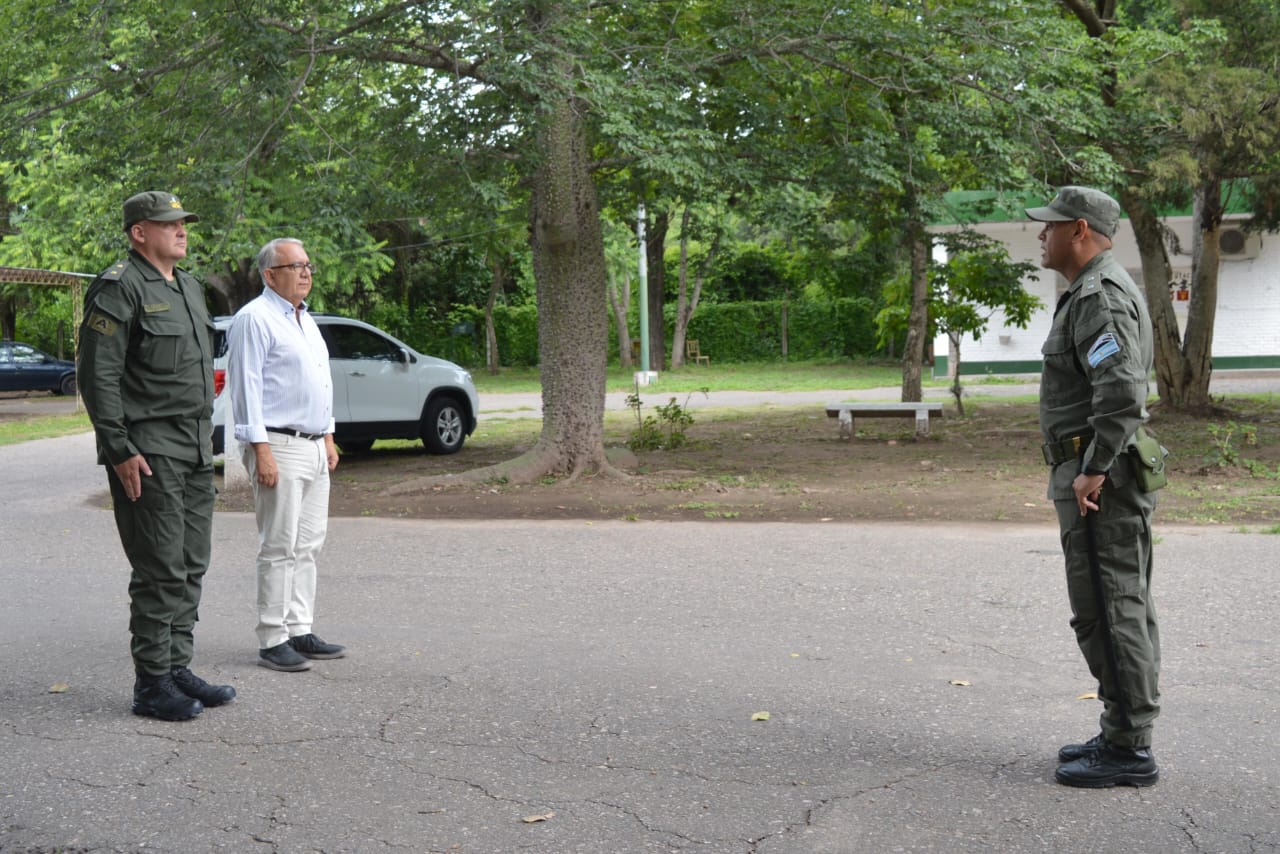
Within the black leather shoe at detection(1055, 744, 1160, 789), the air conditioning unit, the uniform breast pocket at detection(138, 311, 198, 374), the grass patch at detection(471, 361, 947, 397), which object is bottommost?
the black leather shoe at detection(1055, 744, 1160, 789)

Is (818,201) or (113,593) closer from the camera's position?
(113,593)

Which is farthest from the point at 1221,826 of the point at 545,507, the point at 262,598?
the point at 545,507

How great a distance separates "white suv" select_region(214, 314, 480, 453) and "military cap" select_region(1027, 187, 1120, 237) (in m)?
11.9

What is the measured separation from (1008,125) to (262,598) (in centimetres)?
959

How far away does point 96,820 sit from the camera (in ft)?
14.2

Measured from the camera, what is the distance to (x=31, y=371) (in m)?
35.6

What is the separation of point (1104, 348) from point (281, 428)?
3652mm

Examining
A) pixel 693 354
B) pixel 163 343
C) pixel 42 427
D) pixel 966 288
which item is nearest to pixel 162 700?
pixel 163 343

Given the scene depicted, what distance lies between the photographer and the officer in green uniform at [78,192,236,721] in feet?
17.6

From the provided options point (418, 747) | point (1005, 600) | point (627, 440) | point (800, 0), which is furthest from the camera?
point (627, 440)

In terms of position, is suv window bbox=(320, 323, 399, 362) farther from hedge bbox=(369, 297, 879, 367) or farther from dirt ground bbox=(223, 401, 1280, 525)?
hedge bbox=(369, 297, 879, 367)

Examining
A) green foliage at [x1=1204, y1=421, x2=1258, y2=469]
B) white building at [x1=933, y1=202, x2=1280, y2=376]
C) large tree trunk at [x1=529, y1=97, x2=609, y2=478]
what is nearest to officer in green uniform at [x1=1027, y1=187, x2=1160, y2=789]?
large tree trunk at [x1=529, y1=97, x2=609, y2=478]

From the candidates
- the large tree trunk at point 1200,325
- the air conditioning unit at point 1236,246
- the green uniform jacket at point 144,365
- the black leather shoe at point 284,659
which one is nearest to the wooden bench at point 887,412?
the large tree trunk at point 1200,325

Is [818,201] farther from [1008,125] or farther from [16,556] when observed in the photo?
[16,556]
